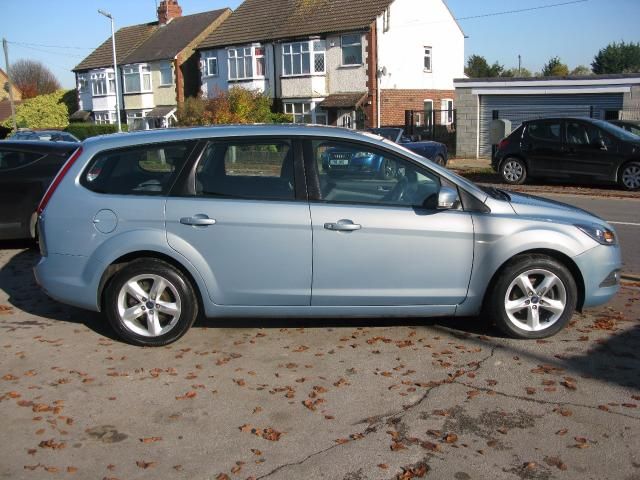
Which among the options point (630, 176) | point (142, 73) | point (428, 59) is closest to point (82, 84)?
point (142, 73)

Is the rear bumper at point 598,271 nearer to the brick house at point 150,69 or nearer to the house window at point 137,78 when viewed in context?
the brick house at point 150,69

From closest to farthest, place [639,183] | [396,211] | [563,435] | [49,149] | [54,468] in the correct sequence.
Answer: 1. [54,468]
2. [563,435]
3. [396,211]
4. [49,149]
5. [639,183]

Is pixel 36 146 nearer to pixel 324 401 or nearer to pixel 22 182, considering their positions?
pixel 22 182

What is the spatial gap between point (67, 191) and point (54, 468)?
2472mm

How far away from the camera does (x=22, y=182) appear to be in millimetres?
9148

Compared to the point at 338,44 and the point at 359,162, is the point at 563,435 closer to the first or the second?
the point at 359,162

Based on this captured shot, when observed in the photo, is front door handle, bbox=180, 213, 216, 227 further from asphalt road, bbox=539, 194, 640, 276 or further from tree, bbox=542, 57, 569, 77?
tree, bbox=542, 57, 569, 77

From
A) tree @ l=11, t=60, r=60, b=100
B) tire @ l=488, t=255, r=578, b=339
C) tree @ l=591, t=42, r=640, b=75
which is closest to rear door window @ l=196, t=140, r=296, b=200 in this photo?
tire @ l=488, t=255, r=578, b=339

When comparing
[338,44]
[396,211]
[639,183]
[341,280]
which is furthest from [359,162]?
[338,44]

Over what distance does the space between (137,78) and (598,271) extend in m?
47.6

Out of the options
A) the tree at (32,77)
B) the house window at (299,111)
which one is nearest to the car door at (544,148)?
the house window at (299,111)

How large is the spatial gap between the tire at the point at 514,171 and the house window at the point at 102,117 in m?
41.4

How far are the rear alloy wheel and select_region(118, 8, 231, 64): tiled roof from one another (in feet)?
116

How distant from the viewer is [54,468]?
370 cm
